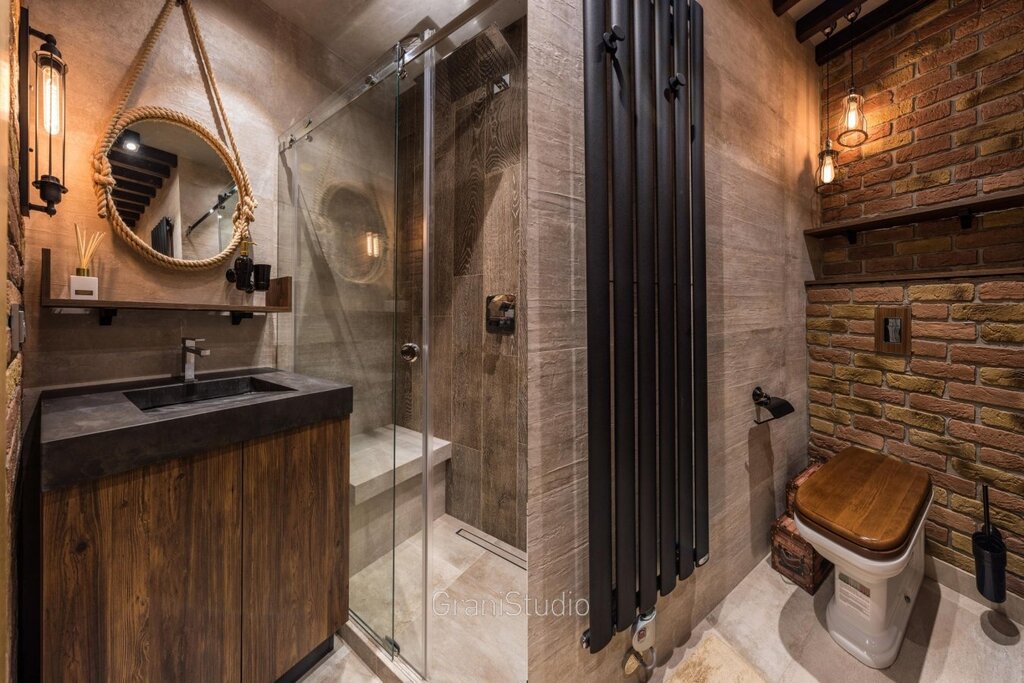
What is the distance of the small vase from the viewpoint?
1157 mm

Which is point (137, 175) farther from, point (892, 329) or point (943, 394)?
point (943, 394)

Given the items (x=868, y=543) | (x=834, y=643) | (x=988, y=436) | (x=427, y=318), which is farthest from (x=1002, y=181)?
(x=427, y=318)

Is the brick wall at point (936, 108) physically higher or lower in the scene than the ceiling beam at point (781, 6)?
lower

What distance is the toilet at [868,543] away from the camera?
1.22m

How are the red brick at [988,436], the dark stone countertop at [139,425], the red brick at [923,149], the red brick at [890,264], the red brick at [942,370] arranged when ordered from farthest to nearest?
the red brick at [890,264], the red brick at [923,149], the red brick at [942,370], the red brick at [988,436], the dark stone countertop at [139,425]

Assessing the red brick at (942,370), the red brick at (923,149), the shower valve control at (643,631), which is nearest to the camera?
the shower valve control at (643,631)

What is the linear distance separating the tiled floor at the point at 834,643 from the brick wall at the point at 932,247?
4.66ft

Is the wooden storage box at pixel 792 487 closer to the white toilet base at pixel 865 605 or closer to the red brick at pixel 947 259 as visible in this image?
the white toilet base at pixel 865 605

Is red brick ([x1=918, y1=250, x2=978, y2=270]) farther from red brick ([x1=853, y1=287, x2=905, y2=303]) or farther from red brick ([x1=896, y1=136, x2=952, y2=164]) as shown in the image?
red brick ([x1=896, y1=136, x2=952, y2=164])

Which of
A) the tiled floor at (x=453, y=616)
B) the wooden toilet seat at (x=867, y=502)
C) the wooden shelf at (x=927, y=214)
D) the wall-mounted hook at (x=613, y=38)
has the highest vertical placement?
the wall-mounted hook at (x=613, y=38)

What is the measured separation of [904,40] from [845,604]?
2.53 metres

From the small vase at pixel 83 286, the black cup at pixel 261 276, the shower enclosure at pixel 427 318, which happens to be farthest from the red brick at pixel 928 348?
the small vase at pixel 83 286

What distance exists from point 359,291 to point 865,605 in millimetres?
2268

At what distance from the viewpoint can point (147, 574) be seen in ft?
3.15
